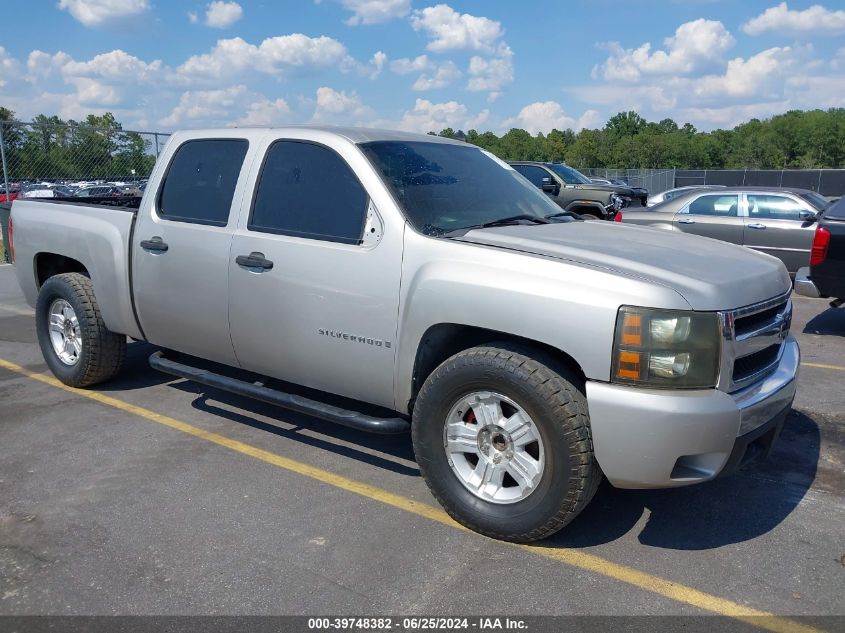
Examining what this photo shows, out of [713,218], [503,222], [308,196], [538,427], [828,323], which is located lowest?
[828,323]

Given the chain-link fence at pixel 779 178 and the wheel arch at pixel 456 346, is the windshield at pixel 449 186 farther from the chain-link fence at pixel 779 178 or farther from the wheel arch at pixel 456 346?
the chain-link fence at pixel 779 178

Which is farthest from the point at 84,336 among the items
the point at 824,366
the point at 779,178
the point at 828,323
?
the point at 779,178

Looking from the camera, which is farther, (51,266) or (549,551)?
(51,266)

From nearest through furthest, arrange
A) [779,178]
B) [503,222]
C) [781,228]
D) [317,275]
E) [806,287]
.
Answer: [317,275], [503,222], [806,287], [781,228], [779,178]

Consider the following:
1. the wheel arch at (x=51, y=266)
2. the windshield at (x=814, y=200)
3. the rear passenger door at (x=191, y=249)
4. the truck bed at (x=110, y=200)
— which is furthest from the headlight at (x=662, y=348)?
the windshield at (x=814, y=200)

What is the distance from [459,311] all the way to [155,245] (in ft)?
7.85

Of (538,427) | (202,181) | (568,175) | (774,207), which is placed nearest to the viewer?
(538,427)

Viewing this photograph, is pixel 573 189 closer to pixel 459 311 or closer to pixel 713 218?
pixel 713 218

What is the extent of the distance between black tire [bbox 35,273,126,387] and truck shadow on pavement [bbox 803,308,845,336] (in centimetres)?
690

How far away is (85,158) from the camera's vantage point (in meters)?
15.4

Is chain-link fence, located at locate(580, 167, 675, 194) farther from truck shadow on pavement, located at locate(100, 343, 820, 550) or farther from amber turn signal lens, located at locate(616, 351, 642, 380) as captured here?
amber turn signal lens, located at locate(616, 351, 642, 380)

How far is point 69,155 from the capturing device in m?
15.1

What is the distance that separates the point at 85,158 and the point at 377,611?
14824 mm

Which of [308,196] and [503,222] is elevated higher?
[308,196]
